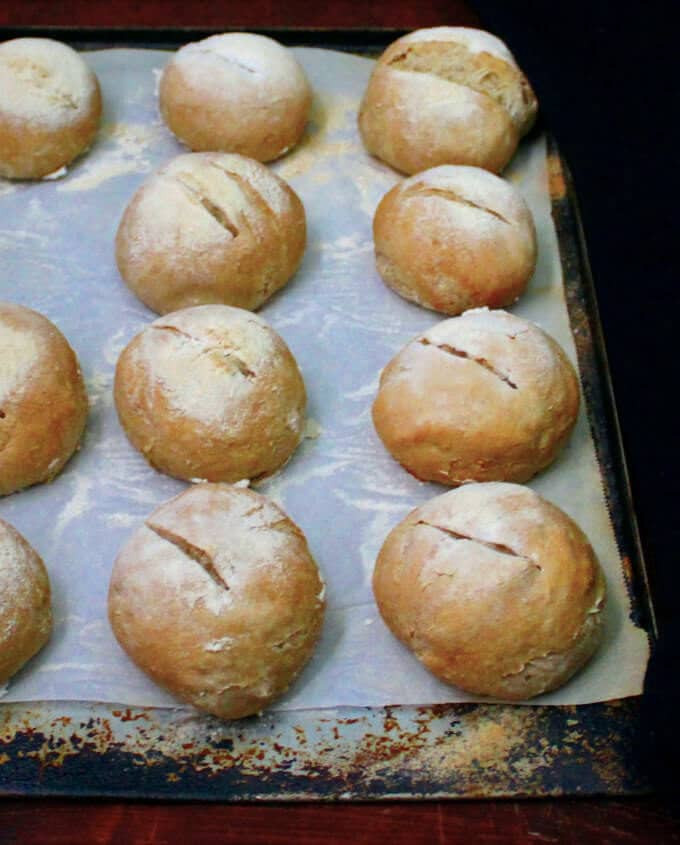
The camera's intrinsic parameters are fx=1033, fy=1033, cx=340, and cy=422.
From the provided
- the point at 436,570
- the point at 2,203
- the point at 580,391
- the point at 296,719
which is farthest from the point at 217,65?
the point at 296,719

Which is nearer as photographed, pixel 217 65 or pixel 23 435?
pixel 23 435

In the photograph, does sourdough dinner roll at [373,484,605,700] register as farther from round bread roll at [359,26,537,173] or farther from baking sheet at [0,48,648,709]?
round bread roll at [359,26,537,173]

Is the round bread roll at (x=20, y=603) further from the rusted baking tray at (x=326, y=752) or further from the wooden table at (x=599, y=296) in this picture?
the wooden table at (x=599, y=296)

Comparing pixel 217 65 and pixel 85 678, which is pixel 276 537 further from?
pixel 217 65

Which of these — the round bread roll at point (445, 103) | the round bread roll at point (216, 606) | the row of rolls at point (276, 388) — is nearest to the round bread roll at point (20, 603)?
the row of rolls at point (276, 388)

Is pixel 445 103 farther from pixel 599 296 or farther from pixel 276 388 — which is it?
pixel 276 388
